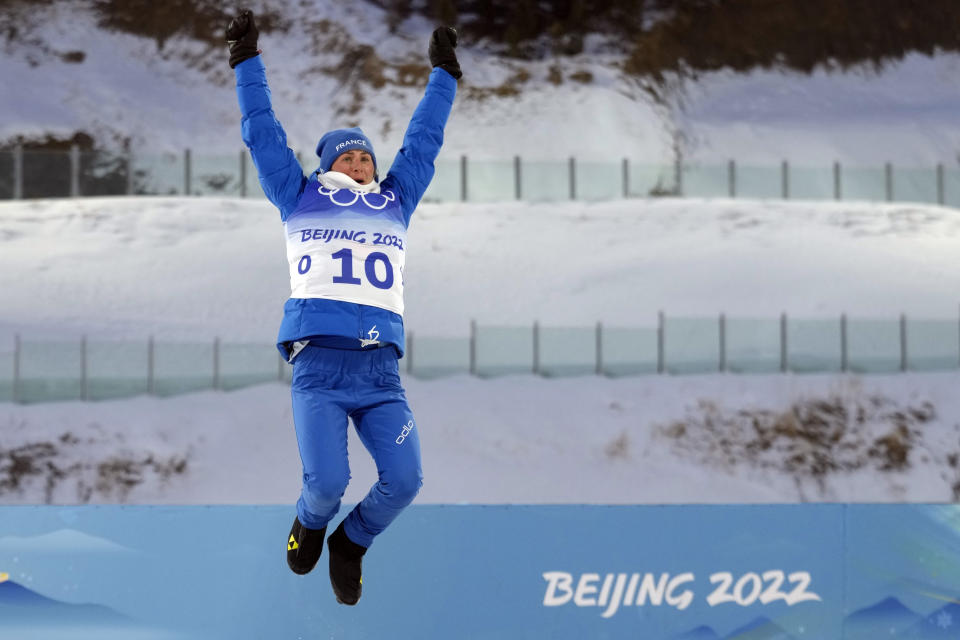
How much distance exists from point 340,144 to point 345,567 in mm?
1850

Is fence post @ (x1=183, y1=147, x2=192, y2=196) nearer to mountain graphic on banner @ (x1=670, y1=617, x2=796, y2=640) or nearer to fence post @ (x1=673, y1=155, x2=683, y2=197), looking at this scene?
fence post @ (x1=673, y1=155, x2=683, y2=197)

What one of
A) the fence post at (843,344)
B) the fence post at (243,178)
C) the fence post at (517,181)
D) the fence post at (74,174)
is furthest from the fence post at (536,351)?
the fence post at (74,174)

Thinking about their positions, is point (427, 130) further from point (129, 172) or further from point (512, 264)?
point (129, 172)

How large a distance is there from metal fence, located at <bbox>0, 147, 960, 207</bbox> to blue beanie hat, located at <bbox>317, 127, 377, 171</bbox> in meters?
26.5

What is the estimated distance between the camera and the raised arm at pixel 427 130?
5.30 m

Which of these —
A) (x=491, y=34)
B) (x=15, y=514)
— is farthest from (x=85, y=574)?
(x=491, y=34)

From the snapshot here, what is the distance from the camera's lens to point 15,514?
523cm

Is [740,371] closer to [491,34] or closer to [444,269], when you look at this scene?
[444,269]

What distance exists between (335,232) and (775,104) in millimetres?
40819

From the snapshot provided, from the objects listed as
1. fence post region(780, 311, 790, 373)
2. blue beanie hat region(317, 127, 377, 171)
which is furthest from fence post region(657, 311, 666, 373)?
blue beanie hat region(317, 127, 377, 171)

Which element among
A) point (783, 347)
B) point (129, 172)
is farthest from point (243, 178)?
point (783, 347)

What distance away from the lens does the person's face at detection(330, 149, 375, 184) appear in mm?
5164

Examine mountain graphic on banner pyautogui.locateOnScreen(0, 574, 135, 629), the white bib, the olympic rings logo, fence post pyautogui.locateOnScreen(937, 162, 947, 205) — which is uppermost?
fence post pyautogui.locateOnScreen(937, 162, 947, 205)

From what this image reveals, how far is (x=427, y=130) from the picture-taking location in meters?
5.37
